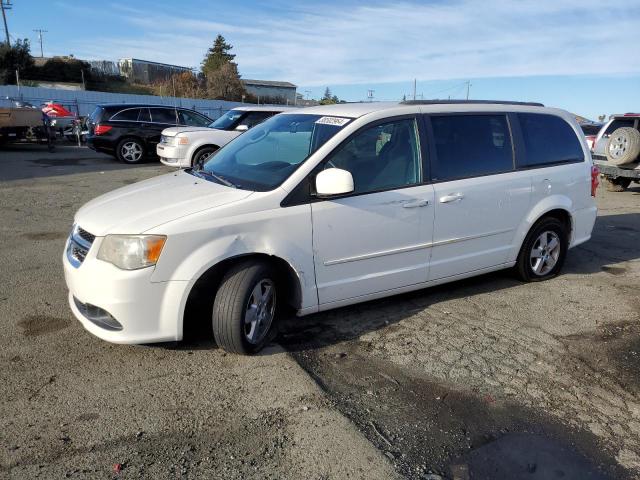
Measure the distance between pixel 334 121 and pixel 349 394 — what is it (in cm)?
213

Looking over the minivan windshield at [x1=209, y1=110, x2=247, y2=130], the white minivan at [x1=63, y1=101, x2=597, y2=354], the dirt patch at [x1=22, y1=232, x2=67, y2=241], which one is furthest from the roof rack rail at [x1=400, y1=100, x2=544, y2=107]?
the minivan windshield at [x1=209, y1=110, x2=247, y2=130]

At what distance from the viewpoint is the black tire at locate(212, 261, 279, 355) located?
3.47 metres

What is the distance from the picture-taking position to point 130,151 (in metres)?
14.9

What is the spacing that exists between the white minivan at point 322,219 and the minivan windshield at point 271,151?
0.7 inches

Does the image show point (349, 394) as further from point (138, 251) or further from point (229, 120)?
point (229, 120)

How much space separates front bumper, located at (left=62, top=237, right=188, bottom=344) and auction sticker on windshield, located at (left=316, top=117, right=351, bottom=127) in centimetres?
175

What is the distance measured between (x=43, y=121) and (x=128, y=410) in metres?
17.0

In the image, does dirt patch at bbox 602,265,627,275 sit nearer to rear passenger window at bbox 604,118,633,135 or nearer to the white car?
the white car

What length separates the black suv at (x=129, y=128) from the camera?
14.6 meters

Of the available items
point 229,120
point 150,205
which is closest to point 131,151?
point 229,120

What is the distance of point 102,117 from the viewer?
1452cm

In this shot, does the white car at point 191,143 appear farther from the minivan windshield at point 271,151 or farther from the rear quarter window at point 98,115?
the minivan windshield at point 271,151

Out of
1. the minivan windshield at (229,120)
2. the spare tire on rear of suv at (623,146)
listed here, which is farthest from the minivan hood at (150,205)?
the spare tire on rear of suv at (623,146)

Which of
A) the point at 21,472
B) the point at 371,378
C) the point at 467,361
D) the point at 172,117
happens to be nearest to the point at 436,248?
the point at 467,361
